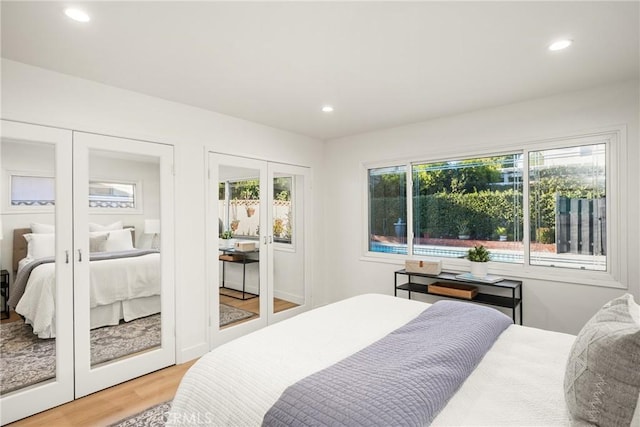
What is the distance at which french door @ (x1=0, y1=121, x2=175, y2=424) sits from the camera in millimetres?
2271

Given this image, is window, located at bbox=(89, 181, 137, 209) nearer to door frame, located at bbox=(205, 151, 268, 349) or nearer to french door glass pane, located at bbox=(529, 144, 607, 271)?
door frame, located at bbox=(205, 151, 268, 349)

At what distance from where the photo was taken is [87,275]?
2.54m

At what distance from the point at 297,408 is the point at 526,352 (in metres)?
1.22

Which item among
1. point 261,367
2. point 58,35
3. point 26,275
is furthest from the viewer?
point 26,275

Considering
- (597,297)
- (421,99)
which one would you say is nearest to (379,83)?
(421,99)

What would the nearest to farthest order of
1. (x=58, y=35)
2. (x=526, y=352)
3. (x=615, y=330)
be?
(x=615, y=330) < (x=526, y=352) < (x=58, y=35)

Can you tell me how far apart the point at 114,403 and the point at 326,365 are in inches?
75.8

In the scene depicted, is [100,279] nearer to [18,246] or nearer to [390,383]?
[18,246]

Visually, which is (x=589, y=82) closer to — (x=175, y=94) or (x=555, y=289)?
(x=555, y=289)

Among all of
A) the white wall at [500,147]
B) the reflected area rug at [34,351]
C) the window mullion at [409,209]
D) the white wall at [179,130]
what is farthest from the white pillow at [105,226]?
the window mullion at [409,209]

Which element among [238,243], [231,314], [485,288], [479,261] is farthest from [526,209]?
[231,314]

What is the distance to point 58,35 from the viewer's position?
1.94 metres

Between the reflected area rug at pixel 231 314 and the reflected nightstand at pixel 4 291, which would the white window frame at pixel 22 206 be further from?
the reflected area rug at pixel 231 314

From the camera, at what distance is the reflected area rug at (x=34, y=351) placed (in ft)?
7.37
